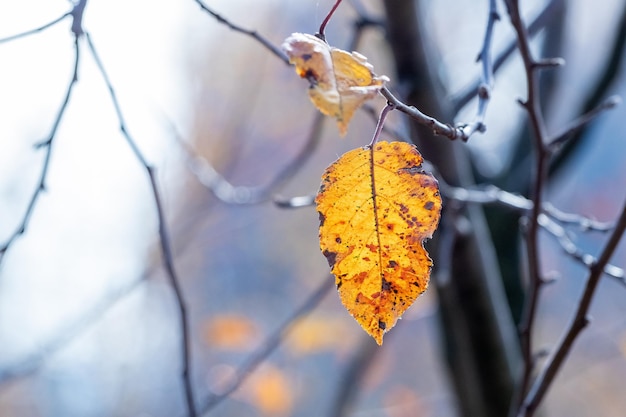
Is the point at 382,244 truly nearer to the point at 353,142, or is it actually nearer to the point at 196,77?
the point at 353,142

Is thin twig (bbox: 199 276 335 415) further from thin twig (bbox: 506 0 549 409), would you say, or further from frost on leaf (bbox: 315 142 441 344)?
frost on leaf (bbox: 315 142 441 344)

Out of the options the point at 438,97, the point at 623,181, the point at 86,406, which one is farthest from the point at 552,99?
the point at 86,406

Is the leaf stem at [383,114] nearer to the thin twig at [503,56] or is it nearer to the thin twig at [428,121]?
the thin twig at [428,121]

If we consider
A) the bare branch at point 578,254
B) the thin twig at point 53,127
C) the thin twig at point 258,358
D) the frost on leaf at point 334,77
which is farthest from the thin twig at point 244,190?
the frost on leaf at point 334,77

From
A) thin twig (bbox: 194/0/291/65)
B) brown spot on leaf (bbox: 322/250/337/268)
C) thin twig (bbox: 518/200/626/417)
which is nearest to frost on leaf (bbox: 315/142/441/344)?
brown spot on leaf (bbox: 322/250/337/268)

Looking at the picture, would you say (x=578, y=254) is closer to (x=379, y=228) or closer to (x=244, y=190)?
(x=379, y=228)
